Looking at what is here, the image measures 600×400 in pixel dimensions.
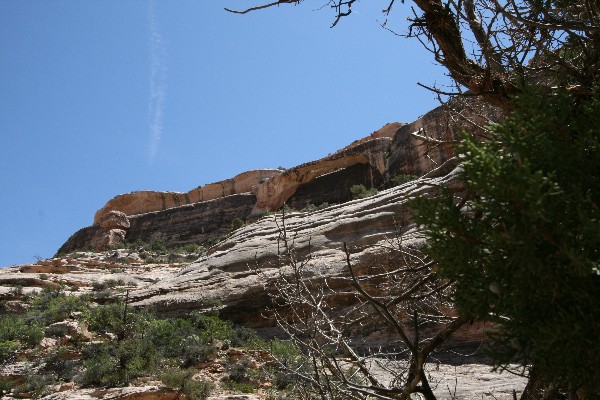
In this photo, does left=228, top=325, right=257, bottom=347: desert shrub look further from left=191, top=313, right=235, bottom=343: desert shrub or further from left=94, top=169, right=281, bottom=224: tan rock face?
left=94, top=169, right=281, bottom=224: tan rock face

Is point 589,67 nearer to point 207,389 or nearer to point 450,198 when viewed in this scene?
point 450,198

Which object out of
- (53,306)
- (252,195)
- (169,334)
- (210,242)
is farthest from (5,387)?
(252,195)

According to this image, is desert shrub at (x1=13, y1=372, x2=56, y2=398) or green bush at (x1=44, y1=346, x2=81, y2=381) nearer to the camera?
desert shrub at (x1=13, y1=372, x2=56, y2=398)

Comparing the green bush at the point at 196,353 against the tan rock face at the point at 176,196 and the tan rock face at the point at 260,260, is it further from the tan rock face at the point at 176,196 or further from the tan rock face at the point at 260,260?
the tan rock face at the point at 176,196

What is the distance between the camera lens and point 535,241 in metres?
1.20

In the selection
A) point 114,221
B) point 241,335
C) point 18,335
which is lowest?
point 241,335

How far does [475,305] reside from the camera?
1.47m

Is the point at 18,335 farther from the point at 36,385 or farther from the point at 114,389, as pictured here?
the point at 114,389

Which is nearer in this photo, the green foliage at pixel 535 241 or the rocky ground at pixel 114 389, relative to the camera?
the green foliage at pixel 535 241

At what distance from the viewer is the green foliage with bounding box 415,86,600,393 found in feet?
3.92

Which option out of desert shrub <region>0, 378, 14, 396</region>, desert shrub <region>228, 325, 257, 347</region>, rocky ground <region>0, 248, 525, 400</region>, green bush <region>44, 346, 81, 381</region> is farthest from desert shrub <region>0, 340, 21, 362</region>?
desert shrub <region>228, 325, 257, 347</region>

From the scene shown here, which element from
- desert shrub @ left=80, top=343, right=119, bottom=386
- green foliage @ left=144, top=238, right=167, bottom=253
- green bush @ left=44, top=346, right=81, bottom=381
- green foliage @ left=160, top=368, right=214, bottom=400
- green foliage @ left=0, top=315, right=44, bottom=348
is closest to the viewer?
green foliage @ left=160, top=368, right=214, bottom=400

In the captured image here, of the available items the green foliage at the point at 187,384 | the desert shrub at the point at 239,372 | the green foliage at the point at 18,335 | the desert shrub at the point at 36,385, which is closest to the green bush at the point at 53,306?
the green foliage at the point at 18,335

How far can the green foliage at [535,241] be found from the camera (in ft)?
3.92
